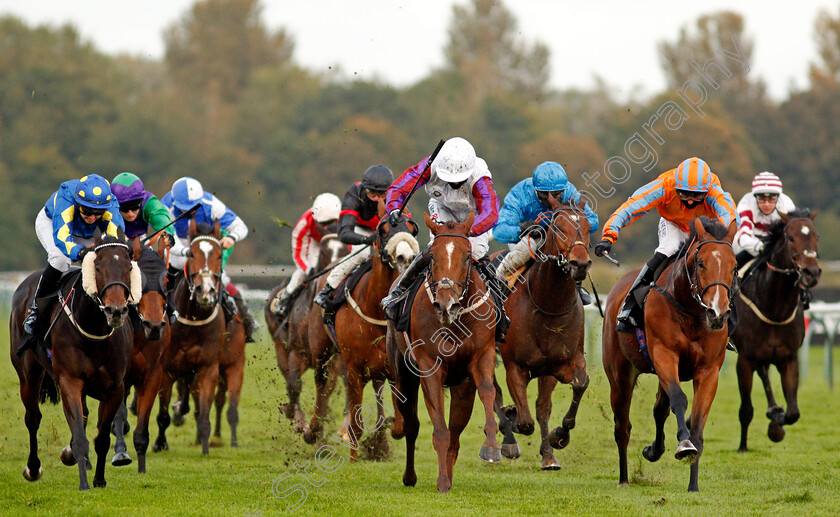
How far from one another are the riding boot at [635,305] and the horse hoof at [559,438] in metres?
0.94

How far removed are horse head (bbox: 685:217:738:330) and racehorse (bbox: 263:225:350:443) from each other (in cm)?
384

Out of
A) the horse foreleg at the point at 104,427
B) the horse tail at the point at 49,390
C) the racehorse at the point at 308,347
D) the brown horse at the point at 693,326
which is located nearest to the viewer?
the brown horse at the point at 693,326

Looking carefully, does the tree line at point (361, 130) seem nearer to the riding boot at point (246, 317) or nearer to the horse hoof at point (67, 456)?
the riding boot at point (246, 317)

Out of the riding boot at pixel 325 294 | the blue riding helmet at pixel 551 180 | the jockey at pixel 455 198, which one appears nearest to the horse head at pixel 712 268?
the jockey at pixel 455 198

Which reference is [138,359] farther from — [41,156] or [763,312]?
[41,156]

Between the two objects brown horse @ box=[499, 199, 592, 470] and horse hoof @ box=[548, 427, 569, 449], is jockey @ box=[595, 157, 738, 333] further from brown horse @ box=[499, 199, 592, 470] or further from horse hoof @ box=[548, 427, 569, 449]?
horse hoof @ box=[548, 427, 569, 449]

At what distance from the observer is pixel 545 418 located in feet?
29.5

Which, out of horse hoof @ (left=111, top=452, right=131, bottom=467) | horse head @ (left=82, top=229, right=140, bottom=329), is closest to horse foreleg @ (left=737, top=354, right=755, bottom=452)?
horse hoof @ (left=111, top=452, right=131, bottom=467)

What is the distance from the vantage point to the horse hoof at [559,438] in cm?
864

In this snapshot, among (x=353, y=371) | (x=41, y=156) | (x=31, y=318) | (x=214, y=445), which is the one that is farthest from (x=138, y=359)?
(x=41, y=156)

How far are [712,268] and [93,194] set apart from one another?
13.8ft

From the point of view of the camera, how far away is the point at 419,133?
134 feet

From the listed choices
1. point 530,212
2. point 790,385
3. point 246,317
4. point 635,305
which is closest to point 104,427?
point 246,317

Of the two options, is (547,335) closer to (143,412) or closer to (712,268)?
(712,268)
